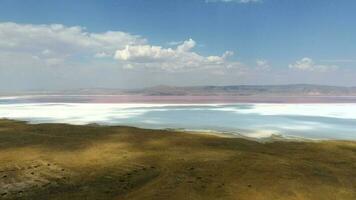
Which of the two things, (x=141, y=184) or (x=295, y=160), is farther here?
(x=295, y=160)

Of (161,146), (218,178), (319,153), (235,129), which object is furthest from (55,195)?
(235,129)

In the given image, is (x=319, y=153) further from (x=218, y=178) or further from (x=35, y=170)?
(x=35, y=170)

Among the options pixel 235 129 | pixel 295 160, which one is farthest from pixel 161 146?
pixel 235 129

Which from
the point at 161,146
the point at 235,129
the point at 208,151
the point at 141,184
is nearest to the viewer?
the point at 141,184

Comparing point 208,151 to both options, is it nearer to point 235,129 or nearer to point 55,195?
point 55,195

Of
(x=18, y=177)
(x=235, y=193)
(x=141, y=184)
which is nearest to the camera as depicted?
(x=235, y=193)

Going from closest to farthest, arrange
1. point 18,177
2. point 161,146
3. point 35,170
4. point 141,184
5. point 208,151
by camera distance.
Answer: point 141,184
point 18,177
point 35,170
point 208,151
point 161,146
